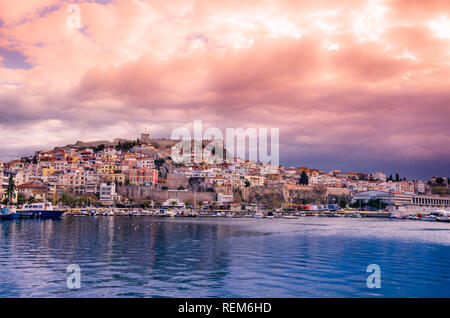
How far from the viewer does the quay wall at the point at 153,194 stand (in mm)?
86506

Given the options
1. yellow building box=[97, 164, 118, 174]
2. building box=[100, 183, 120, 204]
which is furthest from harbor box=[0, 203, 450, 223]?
yellow building box=[97, 164, 118, 174]

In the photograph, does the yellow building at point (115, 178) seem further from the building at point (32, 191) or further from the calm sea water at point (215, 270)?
the calm sea water at point (215, 270)

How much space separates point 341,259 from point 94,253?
11.2 metres

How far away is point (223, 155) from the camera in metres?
133

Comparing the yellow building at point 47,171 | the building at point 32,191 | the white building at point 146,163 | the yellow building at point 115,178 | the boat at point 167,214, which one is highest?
the white building at point 146,163

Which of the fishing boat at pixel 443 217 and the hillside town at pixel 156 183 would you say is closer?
the fishing boat at pixel 443 217

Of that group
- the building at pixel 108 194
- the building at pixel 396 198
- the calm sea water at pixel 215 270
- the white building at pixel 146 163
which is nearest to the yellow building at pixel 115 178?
the building at pixel 108 194

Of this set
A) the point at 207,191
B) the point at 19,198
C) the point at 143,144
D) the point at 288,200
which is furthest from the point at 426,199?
the point at 19,198

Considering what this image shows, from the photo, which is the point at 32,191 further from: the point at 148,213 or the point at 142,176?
the point at 142,176

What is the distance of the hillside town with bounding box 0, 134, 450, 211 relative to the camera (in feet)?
270

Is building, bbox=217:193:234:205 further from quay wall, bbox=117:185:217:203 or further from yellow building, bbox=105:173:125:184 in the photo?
yellow building, bbox=105:173:125:184


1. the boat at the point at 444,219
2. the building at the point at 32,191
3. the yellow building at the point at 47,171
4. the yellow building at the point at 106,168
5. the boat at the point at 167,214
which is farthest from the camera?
the yellow building at the point at 106,168
